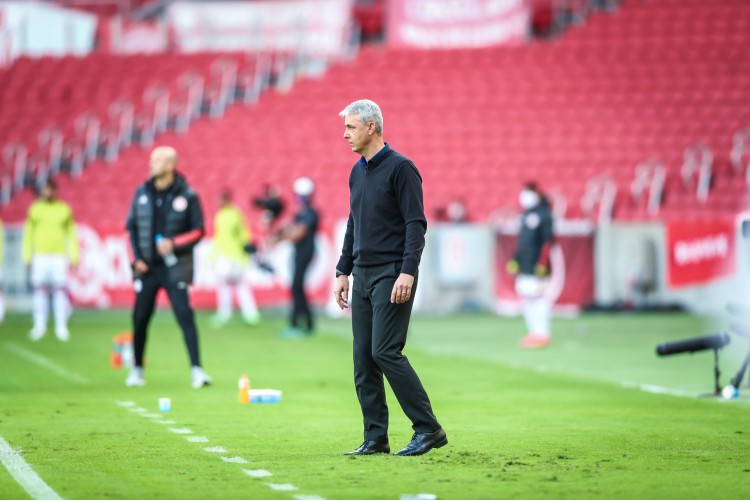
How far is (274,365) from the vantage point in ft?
57.0

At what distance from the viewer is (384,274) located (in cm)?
895

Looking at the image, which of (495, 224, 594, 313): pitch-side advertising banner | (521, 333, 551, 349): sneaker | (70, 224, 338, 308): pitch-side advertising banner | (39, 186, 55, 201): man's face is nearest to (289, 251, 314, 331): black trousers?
(521, 333, 551, 349): sneaker

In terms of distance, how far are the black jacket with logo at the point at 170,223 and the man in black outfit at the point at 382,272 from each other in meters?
5.33

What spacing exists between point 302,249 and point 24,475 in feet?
48.1

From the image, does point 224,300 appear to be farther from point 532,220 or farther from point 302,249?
point 532,220

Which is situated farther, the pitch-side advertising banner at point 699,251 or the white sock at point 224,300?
the pitch-side advertising banner at point 699,251

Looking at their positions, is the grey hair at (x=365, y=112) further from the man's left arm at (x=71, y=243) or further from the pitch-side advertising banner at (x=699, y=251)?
the pitch-side advertising banner at (x=699, y=251)

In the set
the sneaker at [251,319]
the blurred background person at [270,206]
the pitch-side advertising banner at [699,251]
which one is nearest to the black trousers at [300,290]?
the blurred background person at [270,206]

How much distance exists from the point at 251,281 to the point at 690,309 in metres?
8.92

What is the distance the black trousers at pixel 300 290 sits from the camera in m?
22.4

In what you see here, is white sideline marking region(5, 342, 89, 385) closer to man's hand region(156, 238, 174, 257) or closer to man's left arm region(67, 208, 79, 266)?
man's left arm region(67, 208, 79, 266)

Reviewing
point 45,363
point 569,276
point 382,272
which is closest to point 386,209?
point 382,272

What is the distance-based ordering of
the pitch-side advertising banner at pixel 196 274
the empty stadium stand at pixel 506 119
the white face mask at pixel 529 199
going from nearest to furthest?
→ the white face mask at pixel 529 199, the pitch-side advertising banner at pixel 196 274, the empty stadium stand at pixel 506 119

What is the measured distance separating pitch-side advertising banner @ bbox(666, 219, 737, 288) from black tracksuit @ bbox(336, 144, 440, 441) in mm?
19452
